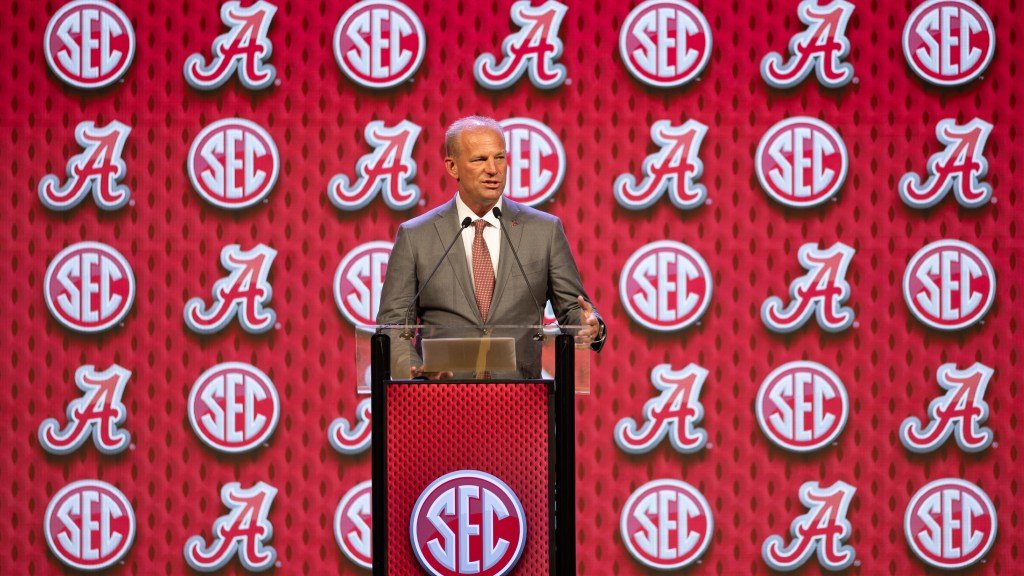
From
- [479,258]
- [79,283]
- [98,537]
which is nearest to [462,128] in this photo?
[479,258]

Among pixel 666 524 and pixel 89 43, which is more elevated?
pixel 89 43

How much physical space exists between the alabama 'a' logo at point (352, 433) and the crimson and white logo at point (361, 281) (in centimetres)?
34

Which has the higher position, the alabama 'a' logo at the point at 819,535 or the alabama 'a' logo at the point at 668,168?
the alabama 'a' logo at the point at 668,168

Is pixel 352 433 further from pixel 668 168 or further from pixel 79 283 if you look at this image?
pixel 668 168

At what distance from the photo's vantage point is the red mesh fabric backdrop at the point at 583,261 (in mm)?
4023

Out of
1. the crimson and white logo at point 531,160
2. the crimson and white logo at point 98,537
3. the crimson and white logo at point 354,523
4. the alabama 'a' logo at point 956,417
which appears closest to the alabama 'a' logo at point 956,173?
the alabama 'a' logo at point 956,417

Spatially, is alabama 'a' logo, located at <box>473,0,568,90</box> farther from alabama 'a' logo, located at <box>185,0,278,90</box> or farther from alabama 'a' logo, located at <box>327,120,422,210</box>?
alabama 'a' logo, located at <box>185,0,278,90</box>

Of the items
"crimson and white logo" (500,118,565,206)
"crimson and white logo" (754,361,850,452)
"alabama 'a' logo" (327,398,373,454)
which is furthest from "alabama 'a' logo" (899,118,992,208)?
"alabama 'a' logo" (327,398,373,454)

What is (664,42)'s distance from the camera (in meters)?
4.02

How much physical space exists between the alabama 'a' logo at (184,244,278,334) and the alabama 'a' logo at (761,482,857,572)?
206cm

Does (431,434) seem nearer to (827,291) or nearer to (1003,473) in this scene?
(827,291)

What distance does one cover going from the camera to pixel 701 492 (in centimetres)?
402

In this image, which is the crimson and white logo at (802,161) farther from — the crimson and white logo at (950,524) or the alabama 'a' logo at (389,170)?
the alabama 'a' logo at (389,170)

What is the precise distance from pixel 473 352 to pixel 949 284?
2536 mm
